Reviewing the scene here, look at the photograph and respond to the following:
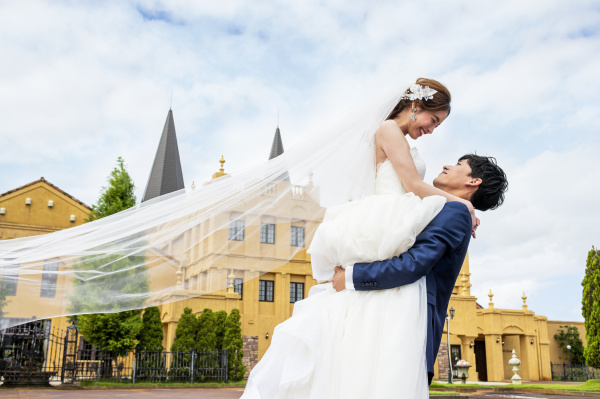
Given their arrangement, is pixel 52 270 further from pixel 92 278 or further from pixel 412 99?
pixel 412 99

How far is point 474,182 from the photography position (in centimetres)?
268

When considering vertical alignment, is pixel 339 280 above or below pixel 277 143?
below

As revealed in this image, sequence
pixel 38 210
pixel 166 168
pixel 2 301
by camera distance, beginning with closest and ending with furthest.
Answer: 1. pixel 2 301
2. pixel 38 210
3. pixel 166 168

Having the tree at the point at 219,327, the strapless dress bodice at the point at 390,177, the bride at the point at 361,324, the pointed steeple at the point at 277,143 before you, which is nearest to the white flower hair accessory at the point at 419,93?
the strapless dress bodice at the point at 390,177

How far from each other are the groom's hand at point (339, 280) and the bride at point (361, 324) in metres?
0.03

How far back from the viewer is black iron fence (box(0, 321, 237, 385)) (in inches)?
661

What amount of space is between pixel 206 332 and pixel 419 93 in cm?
2262

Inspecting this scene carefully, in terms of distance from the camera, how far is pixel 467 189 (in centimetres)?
271

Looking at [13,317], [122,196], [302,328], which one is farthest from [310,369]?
[122,196]

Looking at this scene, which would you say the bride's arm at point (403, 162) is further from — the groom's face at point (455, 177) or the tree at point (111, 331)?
the tree at point (111, 331)

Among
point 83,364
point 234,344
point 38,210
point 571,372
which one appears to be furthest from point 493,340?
point 38,210

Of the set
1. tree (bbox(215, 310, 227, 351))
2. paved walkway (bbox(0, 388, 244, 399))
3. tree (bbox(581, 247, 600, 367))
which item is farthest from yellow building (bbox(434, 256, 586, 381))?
paved walkway (bbox(0, 388, 244, 399))

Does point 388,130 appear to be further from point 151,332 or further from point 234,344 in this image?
point 234,344

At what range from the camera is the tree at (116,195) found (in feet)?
72.2
